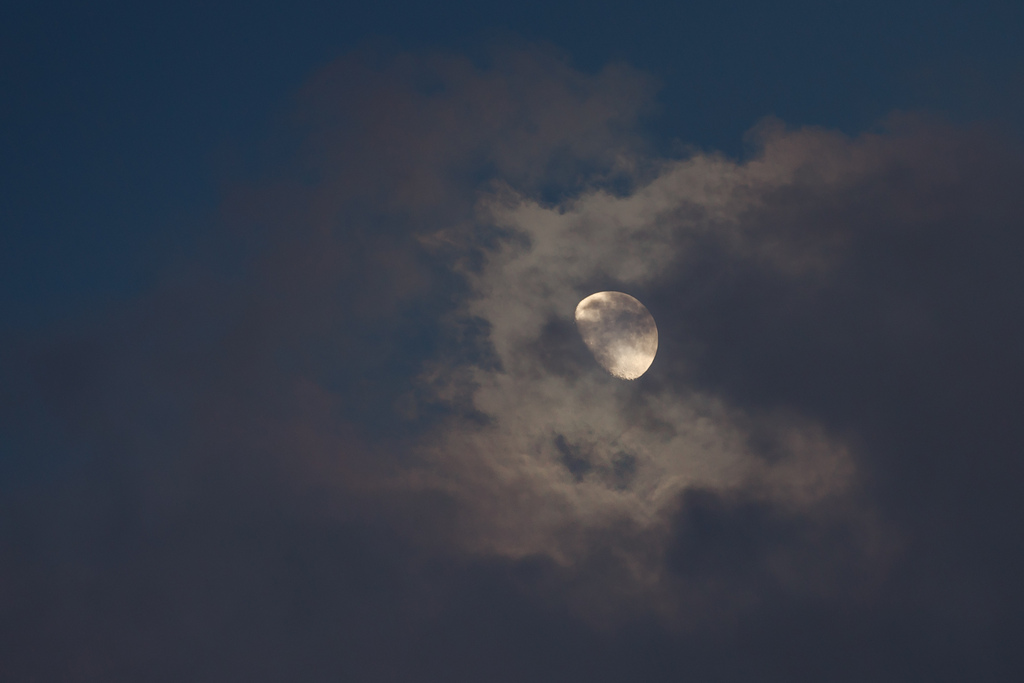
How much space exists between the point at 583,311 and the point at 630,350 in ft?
23.1

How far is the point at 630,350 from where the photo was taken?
4906cm

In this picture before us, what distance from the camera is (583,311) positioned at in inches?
1907
